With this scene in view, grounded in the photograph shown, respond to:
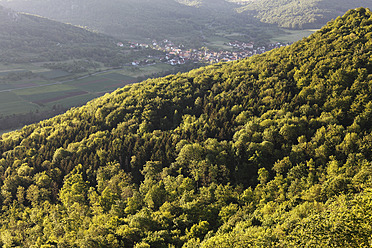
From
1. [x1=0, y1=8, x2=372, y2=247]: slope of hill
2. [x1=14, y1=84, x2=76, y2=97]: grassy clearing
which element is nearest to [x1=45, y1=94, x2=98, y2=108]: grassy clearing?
[x1=14, y1=84, x2=76, y2=97]: grassy clearing

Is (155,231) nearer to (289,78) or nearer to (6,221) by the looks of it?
(6,221)

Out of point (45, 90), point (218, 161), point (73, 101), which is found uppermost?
point (218, 161)

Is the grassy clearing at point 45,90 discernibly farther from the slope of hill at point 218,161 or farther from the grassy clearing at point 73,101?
the slope of hill at point 218,161

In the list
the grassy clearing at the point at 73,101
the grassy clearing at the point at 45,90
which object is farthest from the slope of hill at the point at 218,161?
the grassy clearing at the point at 45,90

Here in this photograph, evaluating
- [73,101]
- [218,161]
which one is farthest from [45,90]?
[218,161]

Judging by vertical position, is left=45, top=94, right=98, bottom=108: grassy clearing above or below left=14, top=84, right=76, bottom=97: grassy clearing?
below

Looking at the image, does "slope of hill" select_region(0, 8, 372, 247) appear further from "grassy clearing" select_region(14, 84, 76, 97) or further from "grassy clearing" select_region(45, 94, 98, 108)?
"grassy clearing" select_region(14, 84, 76, 97)

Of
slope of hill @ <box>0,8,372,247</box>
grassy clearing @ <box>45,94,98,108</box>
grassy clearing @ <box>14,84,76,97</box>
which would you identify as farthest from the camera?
grassy clearing @ <box>14,84,76,97</box>

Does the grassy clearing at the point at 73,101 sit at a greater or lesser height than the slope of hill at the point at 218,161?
lesser

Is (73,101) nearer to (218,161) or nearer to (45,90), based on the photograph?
(45,90)
